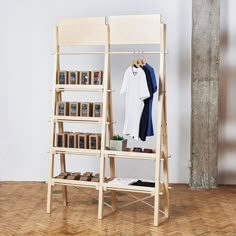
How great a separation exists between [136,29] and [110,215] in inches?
79.9

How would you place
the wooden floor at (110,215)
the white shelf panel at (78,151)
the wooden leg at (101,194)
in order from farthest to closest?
1. the white shelf panel at (78,151)
2. the wooden leg at (101,194)
3. the wooden floor at (110,215)

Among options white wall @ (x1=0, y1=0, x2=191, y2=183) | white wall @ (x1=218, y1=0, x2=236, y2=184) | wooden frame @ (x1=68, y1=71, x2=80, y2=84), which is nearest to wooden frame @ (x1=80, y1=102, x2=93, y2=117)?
wooden frame @ (x1=68, y1=71, x2=80, y2=84)

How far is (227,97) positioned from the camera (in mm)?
6812

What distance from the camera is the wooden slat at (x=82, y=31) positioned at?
505 cm

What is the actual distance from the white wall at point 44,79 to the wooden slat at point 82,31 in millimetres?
1699

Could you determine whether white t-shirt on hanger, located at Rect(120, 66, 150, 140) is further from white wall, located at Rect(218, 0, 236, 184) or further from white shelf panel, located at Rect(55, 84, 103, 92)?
white wall, located at Rect(218, 0, 236, 184)

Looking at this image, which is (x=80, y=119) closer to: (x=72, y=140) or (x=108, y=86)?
(x=72, y=140)

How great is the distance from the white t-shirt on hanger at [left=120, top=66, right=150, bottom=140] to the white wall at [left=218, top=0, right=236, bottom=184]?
222 centimetres

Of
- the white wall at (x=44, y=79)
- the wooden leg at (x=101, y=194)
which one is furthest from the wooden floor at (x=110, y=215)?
Answer: the white wall at (x=44, y=79)

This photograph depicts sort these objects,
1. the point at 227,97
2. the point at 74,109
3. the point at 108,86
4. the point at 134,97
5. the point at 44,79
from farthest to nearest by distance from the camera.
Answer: the point at 44,79 → the point at 227,97 → the point at 74,109 → the point at 108,86 → the point at 134,97

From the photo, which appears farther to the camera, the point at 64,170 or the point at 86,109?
the point at 64,170

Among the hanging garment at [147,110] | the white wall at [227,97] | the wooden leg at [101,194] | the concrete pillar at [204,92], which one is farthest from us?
the white wall at [227,97]

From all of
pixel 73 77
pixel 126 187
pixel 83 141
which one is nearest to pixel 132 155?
pixel 126 187

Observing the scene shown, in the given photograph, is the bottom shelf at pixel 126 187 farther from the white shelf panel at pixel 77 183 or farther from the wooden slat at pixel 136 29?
the wooden slat at pixel 136 29
